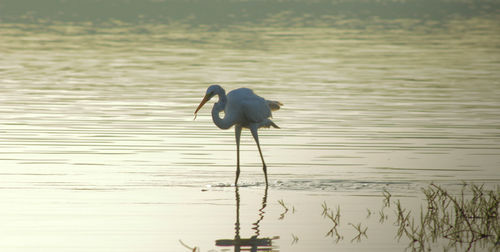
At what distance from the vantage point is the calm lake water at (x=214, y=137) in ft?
35.1

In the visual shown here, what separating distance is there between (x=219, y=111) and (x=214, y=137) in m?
3.91

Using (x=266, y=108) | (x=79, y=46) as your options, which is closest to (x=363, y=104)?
(x=266, y=108)

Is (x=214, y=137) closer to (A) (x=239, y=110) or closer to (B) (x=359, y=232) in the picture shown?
(A) (x=239, y=110)

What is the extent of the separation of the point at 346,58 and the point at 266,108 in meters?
22.5

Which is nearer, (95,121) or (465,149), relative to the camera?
(465,149)

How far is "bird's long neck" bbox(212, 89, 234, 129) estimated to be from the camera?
1362cm

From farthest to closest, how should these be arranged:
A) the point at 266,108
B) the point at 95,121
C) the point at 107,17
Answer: the point at 107,17
the point at 95,121
the point at 266,108

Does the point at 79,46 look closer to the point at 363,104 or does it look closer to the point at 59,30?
the point at 59,30

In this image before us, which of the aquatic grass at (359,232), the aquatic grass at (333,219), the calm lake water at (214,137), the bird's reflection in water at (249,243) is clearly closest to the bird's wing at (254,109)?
the calm lake water at (214,137)

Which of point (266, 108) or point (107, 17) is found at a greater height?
point (107, 17)

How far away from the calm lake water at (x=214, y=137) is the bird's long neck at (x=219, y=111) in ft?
2.29

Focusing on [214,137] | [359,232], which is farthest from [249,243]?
[214,137]

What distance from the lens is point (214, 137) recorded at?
1762 cm

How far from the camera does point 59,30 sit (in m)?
52.8
